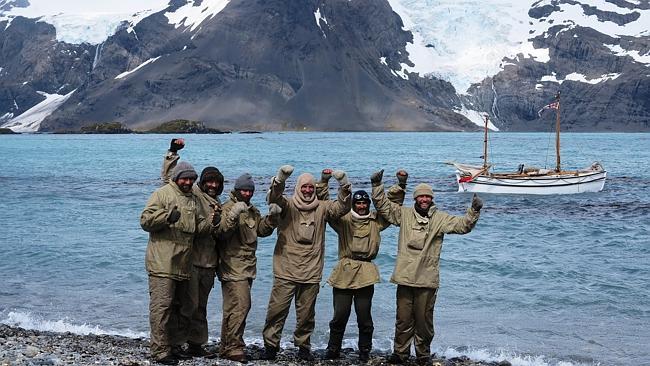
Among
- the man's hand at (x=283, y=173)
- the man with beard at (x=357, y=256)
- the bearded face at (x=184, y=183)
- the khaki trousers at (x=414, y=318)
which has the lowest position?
the khaki trousers at (x=414, y=318)

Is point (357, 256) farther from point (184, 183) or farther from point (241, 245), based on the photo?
point (184, 183)

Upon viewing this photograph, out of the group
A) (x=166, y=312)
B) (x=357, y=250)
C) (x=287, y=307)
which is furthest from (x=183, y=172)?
(x=357, y=250)

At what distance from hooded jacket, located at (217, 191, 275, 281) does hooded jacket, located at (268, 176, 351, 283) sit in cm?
27

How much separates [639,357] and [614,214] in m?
25.0

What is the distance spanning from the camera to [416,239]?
33.9 feet

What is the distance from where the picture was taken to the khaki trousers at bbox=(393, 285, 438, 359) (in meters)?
10.4

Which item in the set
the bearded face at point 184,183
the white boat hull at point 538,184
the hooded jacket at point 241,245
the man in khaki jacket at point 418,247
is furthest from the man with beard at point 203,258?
the white boat hull at point 538,184

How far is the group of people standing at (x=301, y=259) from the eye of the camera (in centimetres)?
1003

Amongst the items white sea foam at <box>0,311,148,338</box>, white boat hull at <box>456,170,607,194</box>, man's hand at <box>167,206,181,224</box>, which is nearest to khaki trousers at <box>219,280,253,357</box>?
man's hand at <box>167,206,181,224</box>

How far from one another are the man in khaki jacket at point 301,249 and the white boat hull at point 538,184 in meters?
35.6

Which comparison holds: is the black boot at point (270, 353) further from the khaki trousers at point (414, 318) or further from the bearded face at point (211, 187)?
the bearded face at point (211, 187)

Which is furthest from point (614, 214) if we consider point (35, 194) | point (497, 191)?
point (35, 194)

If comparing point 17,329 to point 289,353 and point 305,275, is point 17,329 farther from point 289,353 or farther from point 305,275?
point 305,275

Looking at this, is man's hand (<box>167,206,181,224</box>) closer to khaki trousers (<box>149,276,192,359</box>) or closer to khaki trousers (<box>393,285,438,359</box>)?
khaki trousers (<box>149,276,192,359</box>)
